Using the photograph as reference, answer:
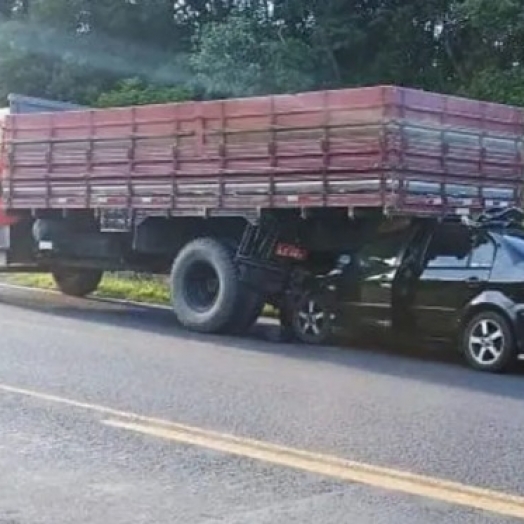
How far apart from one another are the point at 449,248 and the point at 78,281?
7.96 metres

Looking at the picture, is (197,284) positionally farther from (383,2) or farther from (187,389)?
(383,2)

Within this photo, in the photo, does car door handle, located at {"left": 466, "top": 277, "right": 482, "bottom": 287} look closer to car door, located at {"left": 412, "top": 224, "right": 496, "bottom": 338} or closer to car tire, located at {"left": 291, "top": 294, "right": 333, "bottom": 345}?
car door, located at {"left": 412, "top": 224, "right": 496, "bottom": 338}

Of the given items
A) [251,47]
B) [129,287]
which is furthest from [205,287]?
[251,47]

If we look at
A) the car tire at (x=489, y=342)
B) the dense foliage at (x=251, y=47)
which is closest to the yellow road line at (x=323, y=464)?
the car tire at (x=489, y=342)

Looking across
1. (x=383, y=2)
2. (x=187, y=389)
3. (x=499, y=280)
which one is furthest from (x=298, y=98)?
(x=383, y=2)

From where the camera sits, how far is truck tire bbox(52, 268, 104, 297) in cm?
1862

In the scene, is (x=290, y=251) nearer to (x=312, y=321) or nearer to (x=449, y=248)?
(x=312, y=321)

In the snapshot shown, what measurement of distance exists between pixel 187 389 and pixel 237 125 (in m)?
4.95

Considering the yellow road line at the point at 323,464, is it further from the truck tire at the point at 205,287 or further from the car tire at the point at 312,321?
the truck tire at the point at 205,287

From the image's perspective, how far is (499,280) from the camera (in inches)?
458

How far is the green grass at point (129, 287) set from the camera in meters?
18.3

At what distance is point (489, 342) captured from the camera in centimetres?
1151

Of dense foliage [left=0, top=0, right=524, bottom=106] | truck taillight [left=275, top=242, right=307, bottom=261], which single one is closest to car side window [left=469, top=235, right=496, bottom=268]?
truck taillight [left=275, top=242, right=307, bottom=261]

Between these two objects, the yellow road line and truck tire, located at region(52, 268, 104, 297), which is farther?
truck tire, located at region(52, 268, 104, 297)
